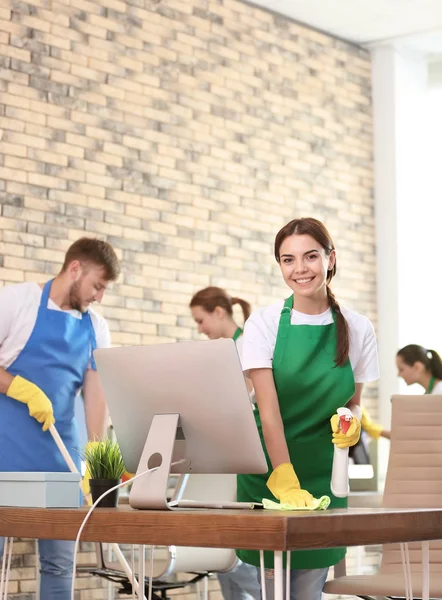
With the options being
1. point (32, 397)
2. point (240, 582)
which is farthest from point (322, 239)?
point (240, 582)

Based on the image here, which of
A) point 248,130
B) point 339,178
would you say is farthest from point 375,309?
point 248,130

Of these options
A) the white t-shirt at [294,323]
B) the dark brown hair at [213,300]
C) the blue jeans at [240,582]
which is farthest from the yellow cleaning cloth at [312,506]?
the dark brown hair at [213,300]

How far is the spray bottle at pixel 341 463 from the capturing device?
2.31m

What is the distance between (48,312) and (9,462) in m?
0.55

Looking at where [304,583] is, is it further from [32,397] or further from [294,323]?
[32,397]

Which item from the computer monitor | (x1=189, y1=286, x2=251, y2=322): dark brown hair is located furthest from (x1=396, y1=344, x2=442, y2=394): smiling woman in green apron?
the computer monitor

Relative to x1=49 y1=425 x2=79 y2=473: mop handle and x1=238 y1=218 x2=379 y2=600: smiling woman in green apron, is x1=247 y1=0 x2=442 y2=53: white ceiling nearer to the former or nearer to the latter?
x1=49 y1=425 x2=79 y2=473: mop handle

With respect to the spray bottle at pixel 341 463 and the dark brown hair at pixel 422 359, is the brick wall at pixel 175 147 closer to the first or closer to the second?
the dark brown hair at pixel 422 359

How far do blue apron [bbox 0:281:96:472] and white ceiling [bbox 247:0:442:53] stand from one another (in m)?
3.52

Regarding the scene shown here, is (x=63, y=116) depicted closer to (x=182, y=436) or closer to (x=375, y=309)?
(x=375, y=309)

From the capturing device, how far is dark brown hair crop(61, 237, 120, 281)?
3.78 m

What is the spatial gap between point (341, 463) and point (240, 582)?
6.69 ft

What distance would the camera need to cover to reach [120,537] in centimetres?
212

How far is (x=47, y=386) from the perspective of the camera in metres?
3.77
